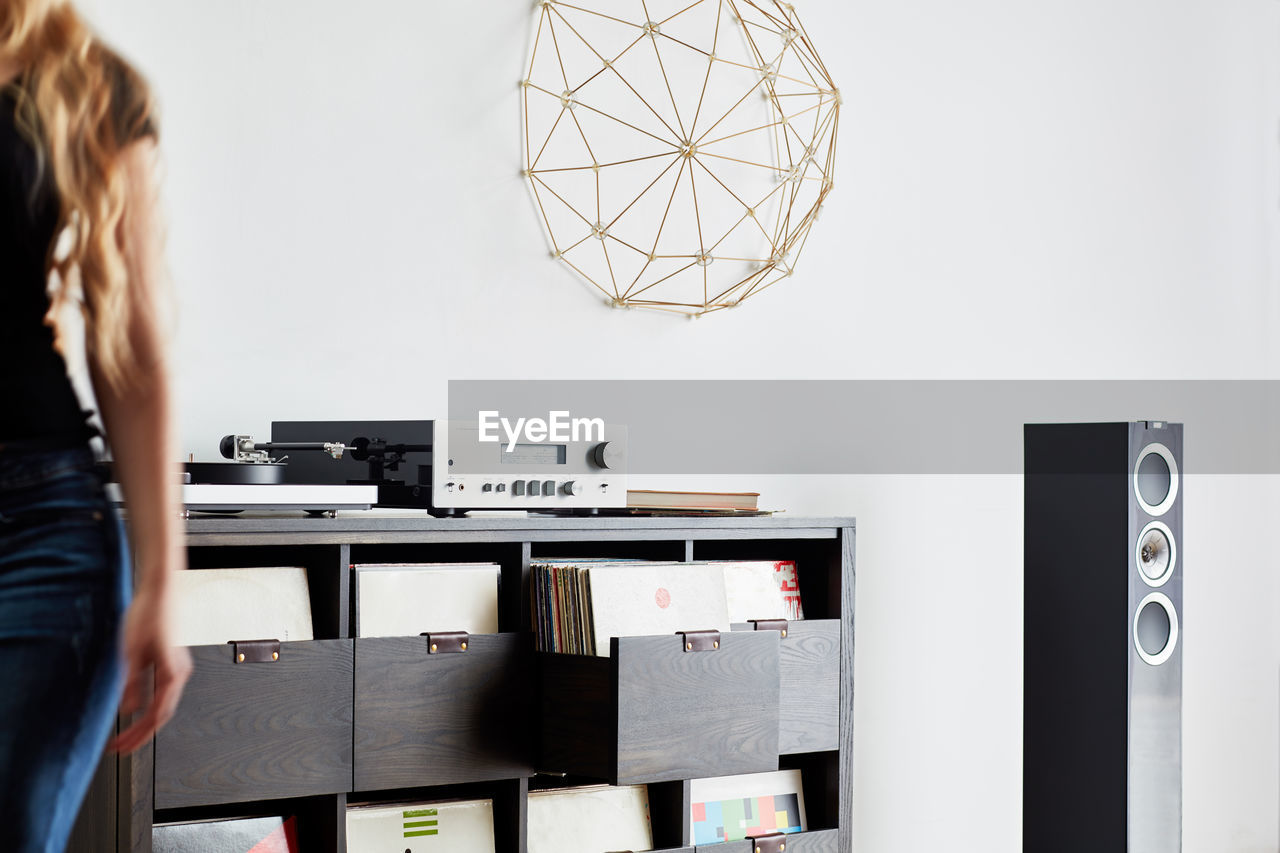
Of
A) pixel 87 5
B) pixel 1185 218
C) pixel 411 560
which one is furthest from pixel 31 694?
pixel 1185 218

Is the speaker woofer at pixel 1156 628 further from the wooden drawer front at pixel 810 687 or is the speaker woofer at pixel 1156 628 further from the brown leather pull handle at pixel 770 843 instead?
the brown leather pull handle at pixel 770 843

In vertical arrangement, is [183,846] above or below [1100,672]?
below

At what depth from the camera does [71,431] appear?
616 millimetres

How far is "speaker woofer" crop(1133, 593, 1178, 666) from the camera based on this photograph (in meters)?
1.89

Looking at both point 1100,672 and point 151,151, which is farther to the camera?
point 1100,672

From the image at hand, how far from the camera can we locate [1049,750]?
197 cm

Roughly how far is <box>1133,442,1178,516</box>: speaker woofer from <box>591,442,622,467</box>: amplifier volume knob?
0.80m

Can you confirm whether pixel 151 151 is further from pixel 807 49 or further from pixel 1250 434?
pixel 1250 434

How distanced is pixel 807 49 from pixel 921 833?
4.63 feet

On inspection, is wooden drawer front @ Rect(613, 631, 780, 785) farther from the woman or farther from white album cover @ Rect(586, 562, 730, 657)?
the woman

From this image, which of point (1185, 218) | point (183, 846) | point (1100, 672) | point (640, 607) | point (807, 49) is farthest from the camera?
point (1185, 218)

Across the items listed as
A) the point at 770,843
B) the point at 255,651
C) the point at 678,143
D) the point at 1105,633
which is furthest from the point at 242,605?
the point at 1105,633

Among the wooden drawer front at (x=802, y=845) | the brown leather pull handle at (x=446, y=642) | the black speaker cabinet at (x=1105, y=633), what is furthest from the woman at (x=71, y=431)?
the black speaker cabinet at (x=1105, y=633)

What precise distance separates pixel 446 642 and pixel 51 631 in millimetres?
943
